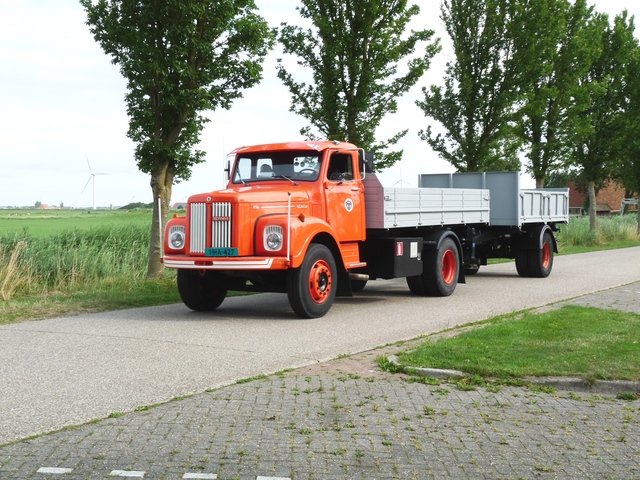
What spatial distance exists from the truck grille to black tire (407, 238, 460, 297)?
15.2 feet

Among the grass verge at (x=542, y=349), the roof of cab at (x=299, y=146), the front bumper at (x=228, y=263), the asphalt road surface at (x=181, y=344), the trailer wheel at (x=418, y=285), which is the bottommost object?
the asphalt road surface at (x=181, y=344)

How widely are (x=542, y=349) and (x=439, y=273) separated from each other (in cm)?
626

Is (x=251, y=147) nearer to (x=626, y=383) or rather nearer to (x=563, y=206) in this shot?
(x=626, y=383)

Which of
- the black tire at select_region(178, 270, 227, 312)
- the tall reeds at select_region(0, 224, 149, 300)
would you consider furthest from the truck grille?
the tall reeds at select_region(0, 224, 149, 300)

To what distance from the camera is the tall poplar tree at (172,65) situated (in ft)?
→ 52.1

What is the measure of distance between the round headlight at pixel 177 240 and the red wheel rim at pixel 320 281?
2003mm

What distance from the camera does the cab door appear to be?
12883 millimetres

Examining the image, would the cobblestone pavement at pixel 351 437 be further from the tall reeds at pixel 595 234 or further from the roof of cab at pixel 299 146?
the tall reeds at pixel 595 234

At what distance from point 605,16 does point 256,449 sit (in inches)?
1468

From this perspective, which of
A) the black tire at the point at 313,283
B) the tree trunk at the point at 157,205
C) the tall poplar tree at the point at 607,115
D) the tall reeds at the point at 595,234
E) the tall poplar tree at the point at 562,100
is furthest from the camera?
the tall poplar tree at the point at 607,115

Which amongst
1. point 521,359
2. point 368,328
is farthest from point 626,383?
point 368,328

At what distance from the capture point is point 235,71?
16.9 meters

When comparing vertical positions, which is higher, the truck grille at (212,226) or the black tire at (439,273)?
the truck grille at (212,226)

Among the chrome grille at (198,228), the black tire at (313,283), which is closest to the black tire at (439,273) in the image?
the black tire at (313,283)
